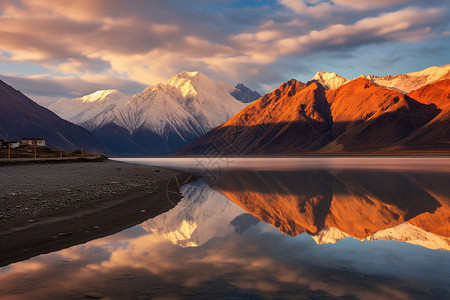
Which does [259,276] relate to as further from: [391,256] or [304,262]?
[391,256]

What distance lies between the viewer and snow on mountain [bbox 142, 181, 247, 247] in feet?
59.0

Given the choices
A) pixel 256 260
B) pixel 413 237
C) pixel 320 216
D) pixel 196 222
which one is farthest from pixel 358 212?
pixel 256 260

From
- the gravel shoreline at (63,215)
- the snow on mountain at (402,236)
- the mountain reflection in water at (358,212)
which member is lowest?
the mountain reflection in water at (358,212)

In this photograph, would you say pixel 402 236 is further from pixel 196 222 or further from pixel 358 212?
pixel 196 222

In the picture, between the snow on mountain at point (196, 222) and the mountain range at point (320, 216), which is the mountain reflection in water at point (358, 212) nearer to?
the mountain range at point (320, 216)

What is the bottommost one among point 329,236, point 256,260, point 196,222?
point 196,222

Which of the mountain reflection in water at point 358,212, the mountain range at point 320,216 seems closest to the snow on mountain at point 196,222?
the mountain range at point 320,216

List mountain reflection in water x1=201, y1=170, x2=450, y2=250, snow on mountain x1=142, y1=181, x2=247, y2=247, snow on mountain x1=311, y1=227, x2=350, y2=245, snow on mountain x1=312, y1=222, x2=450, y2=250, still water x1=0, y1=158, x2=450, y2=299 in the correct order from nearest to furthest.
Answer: still water x1=0, y1=158, x2=450, y2=299
snow on mountain x1=312, y1=222, x2=450, y2=250
snow on mountain x1=311, y1=227, x2=350, y2=245
snow on mountain x1=142, y1=181, x2=247, y2=247
mountain reflection in water x1=201, y1=170, x2=450, y2=250

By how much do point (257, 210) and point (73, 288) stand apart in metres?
18.4

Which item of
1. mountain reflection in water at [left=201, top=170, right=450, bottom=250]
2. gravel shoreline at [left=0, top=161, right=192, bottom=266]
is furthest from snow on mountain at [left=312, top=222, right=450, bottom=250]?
gravel shoreline at [left=0, top=161, right=192, bottom=266]

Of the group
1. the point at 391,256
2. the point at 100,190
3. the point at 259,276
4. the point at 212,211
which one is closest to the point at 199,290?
the point at 259,276

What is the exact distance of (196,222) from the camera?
22484mm

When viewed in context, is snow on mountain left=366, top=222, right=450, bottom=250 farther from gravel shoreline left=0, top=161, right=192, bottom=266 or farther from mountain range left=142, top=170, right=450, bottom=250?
gravel shoreline left=0, top=161, right=192, bottom=266

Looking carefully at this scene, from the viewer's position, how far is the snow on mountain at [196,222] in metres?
18.0
